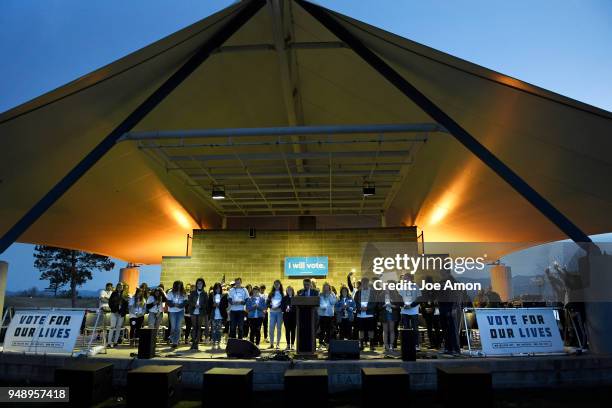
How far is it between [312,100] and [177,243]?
36.6 ft

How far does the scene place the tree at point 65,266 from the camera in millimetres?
40188

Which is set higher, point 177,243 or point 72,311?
point 177,243

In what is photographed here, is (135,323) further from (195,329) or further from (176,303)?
(195,329)

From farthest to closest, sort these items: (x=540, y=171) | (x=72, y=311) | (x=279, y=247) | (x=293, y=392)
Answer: (x=279, y=247)
(x=540, y=171)
(x=72, y=311)
(x=293, y=392)

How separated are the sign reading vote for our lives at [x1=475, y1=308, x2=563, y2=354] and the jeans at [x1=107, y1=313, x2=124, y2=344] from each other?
25.5ft

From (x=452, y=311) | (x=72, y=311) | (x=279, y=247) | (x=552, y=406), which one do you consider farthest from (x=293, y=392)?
(x=279, y=247)

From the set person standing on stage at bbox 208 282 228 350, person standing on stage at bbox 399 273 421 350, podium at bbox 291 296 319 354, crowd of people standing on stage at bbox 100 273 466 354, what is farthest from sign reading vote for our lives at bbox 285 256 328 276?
podium at bbox 291 296 319 354

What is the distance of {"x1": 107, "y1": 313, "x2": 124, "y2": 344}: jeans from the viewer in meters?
9.56

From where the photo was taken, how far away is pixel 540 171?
10.4 meters

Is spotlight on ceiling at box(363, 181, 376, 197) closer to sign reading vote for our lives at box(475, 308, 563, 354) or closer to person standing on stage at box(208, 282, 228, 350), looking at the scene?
person standing on stage at box(208, 282, 228, 350)

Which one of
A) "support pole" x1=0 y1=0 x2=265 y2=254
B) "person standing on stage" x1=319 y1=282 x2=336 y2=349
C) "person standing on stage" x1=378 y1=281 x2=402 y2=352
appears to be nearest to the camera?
"support pole" x1=0 y1=0 x2=265 y2=254

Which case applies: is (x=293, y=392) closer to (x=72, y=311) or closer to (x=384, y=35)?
(x=72, y=311)

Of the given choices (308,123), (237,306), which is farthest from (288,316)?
(308,123)

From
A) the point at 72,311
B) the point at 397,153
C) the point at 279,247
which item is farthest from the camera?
the point at 279,247
